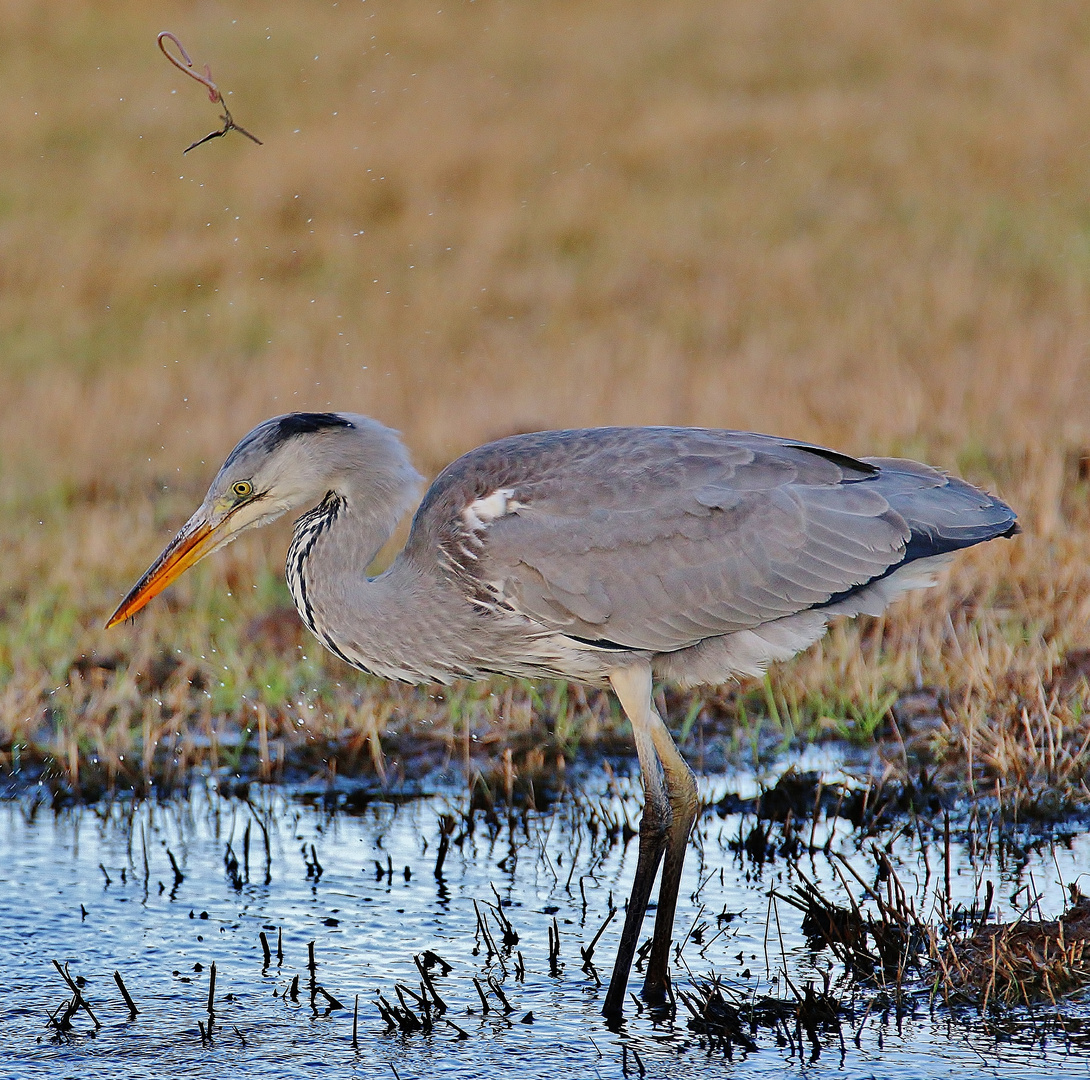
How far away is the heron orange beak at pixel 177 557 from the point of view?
4.86 metres

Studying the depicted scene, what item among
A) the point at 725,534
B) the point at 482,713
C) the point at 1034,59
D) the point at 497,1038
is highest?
the point at 1034,59

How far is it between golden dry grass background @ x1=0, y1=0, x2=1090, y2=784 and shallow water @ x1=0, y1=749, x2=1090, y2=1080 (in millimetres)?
706

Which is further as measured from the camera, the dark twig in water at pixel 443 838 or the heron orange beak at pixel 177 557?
the dark twig in water at pixel 443 838

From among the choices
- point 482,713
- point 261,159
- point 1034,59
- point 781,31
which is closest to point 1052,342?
point 482,713

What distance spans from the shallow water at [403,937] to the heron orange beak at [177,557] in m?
0.85

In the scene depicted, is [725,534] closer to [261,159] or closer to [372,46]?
[261,159]

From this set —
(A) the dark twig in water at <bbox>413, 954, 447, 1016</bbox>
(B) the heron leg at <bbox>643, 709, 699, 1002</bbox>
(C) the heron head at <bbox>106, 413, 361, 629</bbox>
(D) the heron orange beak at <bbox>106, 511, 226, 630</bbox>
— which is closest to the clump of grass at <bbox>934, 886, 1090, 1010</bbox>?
(B) the heron leg at <bbox>643, 709, 699, 1002</bbox>

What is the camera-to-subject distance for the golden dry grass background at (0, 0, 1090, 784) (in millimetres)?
6855

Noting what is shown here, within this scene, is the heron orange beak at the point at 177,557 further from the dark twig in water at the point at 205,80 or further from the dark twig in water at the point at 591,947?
the dark twig in water at the point at 591,947

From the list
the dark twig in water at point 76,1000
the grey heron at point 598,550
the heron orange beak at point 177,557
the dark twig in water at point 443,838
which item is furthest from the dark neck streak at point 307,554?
the dark twig in water at point 76,1000

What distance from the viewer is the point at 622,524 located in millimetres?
4746

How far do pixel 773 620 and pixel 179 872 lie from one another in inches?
77.7

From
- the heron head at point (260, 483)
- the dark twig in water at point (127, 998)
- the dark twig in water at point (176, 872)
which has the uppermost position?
the heron head at point (260, 483)

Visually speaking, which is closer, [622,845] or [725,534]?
[725,534]
